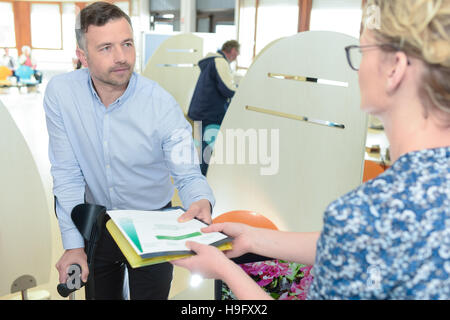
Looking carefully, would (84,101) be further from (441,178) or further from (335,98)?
(441,178)

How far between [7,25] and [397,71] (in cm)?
1942

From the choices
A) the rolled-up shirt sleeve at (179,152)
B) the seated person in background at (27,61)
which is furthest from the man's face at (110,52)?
the seated person in background at (27,61)

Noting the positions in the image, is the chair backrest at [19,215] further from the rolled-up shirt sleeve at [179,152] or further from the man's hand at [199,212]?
the man's hand at [199,212]

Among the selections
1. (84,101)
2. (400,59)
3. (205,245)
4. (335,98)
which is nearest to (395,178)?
(400,59)

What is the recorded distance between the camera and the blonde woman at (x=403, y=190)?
2.10ft

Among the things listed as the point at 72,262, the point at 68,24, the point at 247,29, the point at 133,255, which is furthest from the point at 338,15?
the point at 68,24

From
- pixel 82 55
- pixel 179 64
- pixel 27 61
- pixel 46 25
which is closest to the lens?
pixel 82 55

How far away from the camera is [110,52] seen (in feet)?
5.11

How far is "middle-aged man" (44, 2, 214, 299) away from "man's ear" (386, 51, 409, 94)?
3.08ft

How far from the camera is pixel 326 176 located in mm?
1754

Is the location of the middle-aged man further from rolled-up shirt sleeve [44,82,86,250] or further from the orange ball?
the orange ball

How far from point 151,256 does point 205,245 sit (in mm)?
149

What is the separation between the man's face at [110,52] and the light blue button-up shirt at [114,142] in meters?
0.06

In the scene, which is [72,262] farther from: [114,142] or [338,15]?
[338,15]
